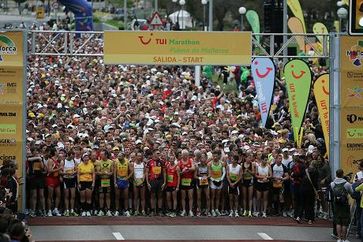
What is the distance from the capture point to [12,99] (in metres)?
26.9

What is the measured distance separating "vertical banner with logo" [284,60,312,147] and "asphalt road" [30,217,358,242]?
3144 millimetres

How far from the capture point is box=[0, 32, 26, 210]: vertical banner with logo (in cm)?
2673

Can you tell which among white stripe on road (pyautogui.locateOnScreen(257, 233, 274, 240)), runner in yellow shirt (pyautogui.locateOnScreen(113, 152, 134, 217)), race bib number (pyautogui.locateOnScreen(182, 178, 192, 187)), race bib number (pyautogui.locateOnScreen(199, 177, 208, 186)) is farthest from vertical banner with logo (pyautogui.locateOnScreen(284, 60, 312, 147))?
white stripe on road (pyautogui.locateOnScreen(257, 233, 274, 240))

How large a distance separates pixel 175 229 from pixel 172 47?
422 cm

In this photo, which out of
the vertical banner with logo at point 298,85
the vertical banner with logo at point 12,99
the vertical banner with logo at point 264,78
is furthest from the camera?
the vertical banner with logo at point 264,78

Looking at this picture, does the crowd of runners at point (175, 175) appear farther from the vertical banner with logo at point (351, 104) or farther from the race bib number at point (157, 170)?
the vertical banner with logo at point (351, 104)

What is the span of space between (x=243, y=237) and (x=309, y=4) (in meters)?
64.7

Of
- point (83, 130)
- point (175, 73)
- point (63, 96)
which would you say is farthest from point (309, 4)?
point (83, 130)

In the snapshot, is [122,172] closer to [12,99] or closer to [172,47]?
[12,99]

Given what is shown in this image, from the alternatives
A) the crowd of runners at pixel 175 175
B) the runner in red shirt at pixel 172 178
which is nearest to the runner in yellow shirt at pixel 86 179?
the crowd of runners at pixel 175 175

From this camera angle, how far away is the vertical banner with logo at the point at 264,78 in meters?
30.3

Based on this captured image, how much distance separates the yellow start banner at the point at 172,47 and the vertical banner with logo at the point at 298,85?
1331 millimetres

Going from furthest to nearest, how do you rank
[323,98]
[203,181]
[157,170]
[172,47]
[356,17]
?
1. [323,98]
2. [172,47]
3. [203,181]
4. [157,170]
5. [356,17]

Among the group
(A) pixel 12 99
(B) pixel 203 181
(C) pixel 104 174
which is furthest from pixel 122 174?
(A) pixel 12 99
